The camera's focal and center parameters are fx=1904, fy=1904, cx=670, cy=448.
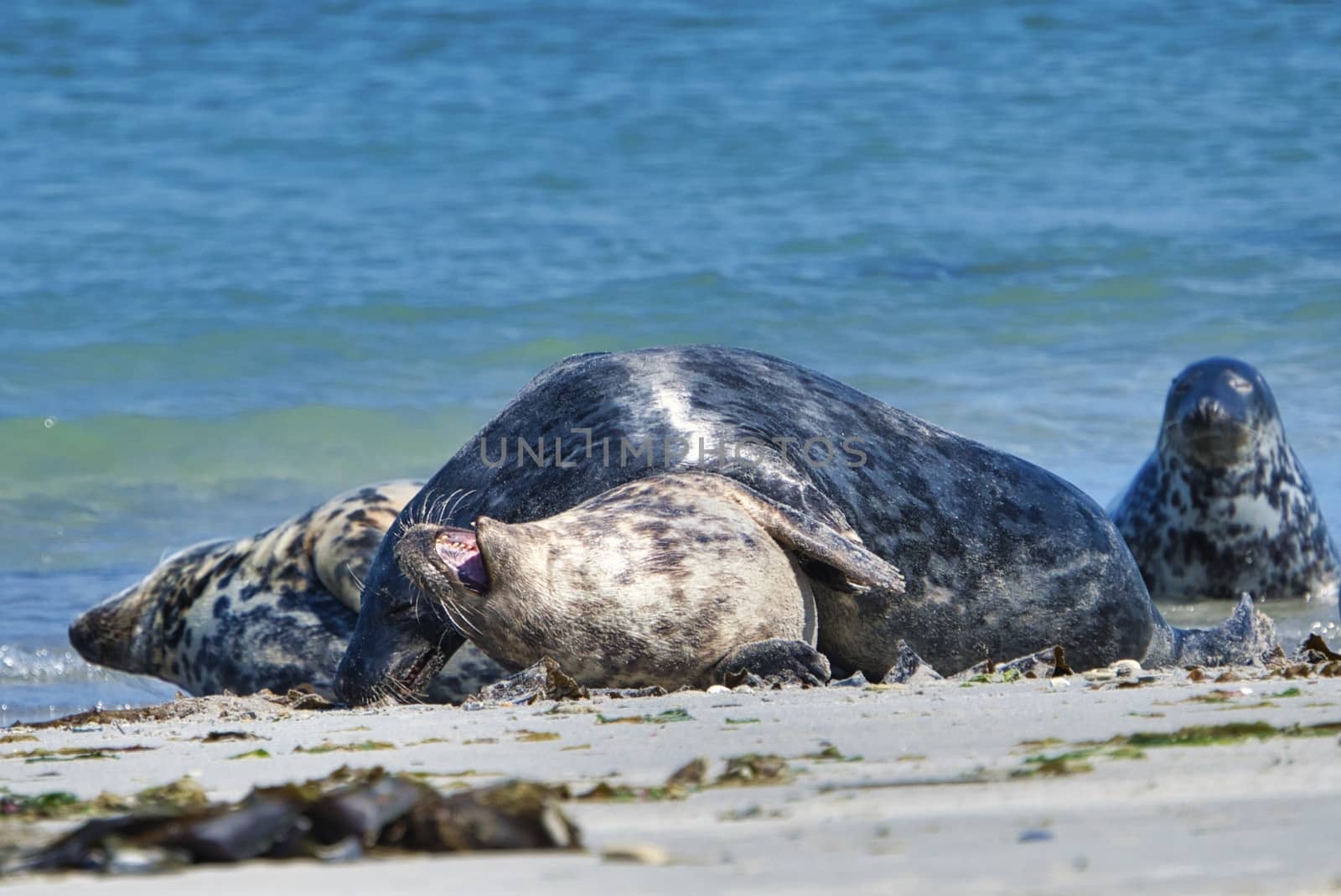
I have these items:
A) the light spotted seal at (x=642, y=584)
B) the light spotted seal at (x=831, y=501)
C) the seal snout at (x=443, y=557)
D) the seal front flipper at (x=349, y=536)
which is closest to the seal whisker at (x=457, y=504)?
the light spotted seal at (x=831, y=501)

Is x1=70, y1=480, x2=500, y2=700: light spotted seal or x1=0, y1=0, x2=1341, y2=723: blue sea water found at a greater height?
x1=0, y1=0, x2=1341, y2=723: blue sea water

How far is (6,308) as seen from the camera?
13.8m

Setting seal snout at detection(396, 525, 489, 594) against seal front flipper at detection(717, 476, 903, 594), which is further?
seal front flipper at detection(717, 476, 903, 594)

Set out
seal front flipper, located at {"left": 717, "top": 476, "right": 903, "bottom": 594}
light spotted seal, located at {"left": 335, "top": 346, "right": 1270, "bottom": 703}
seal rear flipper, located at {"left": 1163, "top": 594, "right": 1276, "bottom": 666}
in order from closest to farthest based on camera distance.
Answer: seal front flipper, located at {"left": 717, "top": 476, "right": 903, "bottom": 594}, light spotted seal, located at {"left": 335, "top": 346, "right": 1270, "bottom": 703}, seal rear flipper, located at {"left": 1163, "top": 594, "right": 1276, "bottom": 666}

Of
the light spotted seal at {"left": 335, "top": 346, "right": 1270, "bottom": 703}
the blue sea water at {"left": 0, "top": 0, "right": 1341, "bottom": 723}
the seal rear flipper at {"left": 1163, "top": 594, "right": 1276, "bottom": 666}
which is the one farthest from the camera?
the blue sea water at {"left": 0, "top": 0, "right": 1341, "bottom": 723}

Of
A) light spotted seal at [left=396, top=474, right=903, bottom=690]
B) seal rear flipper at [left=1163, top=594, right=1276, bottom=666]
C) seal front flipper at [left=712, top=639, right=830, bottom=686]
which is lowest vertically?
seal rear flipper at [left=1163, top=594, right=1276, bottom=666]

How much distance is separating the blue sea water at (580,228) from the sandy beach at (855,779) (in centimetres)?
313

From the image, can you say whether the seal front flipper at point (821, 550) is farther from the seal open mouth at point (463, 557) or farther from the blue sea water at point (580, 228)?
the blue sea water at point (580, 228)

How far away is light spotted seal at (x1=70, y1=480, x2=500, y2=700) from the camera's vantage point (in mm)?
6266

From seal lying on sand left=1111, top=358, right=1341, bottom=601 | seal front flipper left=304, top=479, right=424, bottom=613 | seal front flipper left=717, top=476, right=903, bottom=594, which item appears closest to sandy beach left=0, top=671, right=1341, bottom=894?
seal front flipper left=717, top=476, right=903, bottom=594

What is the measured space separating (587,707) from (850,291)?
10.8 metres

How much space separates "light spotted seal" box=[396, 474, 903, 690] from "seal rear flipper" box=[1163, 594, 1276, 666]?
1398 mm

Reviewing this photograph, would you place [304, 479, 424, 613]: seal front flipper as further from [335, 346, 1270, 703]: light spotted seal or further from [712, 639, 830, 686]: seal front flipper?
[712, 639, 830, 686]: seal front flipper

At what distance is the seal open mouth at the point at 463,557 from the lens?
4.24m
